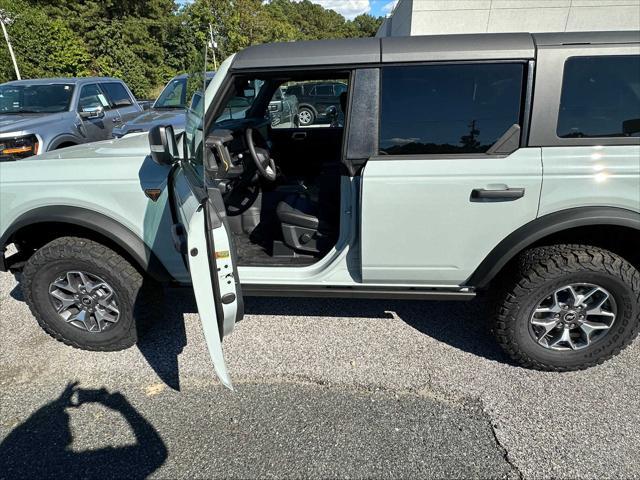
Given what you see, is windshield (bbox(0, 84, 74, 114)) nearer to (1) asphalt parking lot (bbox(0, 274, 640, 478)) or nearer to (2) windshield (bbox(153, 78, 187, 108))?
(2) windshield (bbox(153, 78, 187, 108))

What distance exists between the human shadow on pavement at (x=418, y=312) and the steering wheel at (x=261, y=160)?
107 cm

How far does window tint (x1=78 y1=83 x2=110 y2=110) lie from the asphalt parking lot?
193 inches

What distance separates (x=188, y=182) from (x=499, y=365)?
2.22 meters

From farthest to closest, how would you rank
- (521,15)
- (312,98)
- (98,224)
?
(521,15)
(312,98)
(98,224)

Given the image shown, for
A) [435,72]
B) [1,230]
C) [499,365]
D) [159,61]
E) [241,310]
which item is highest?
[159,61]

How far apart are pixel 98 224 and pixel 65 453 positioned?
126cm

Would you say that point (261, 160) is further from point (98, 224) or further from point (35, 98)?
point (35, 98)

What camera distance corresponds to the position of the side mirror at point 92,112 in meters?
6.33

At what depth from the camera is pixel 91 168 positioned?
2.39m

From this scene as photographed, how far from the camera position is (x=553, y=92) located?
196cm

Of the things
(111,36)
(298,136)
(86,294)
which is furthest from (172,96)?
(111,36)

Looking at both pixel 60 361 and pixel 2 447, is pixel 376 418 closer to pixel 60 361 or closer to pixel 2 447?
pixel 2 447

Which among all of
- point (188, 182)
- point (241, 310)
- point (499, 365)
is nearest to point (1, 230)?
point (188, 182)

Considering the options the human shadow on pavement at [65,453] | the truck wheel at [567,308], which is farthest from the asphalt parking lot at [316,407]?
the truck wheel at [567,308]
